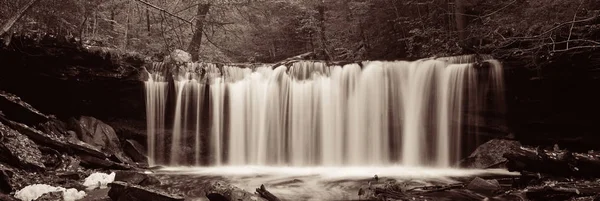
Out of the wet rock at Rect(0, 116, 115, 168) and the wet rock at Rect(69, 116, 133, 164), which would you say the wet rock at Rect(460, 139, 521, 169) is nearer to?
the wet rock at Rect(69, 116, 133, 164)

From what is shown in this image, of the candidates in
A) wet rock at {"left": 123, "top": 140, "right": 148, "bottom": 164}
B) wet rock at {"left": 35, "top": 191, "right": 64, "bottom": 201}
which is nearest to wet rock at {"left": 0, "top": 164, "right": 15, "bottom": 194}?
wet rock at {"left": 35, "top": 191, "right": 64, "bottom": 201}

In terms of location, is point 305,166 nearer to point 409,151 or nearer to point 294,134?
point 294,134

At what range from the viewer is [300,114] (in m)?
13.0

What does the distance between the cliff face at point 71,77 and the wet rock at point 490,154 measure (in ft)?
32.1

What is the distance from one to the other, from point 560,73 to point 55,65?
44.9 ft

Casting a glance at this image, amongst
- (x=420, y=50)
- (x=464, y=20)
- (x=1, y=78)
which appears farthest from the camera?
(x=420, y=50)

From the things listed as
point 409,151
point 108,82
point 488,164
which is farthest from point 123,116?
point 488,164

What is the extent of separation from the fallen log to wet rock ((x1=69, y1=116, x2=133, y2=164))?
9.88 m

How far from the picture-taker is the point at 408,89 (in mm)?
12508

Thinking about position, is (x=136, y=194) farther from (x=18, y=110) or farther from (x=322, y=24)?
(x=322, y=24)

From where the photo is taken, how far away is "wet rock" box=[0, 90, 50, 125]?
1077cm

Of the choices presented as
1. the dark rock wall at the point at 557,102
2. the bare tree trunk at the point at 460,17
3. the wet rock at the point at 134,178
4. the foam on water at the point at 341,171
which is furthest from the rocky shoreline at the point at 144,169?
the bare tree trunk at the point at 460,17

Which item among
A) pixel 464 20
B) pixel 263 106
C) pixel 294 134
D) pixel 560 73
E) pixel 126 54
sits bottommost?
pixel 294 134

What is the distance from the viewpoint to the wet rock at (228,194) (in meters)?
6.88
